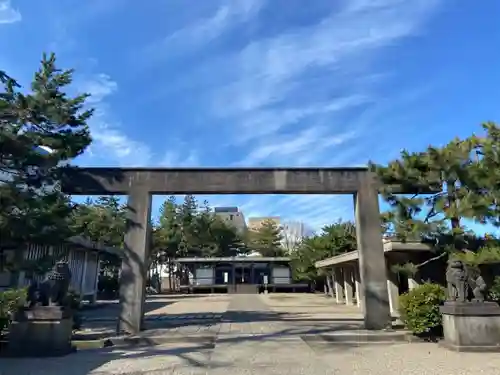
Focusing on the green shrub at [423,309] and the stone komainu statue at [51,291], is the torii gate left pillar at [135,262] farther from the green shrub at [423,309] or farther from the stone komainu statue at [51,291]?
the green shrub at [423,309]

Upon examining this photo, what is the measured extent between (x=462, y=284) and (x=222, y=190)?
5.85 metres

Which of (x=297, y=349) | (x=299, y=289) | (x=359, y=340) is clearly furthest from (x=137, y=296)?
(x=299, y=289)

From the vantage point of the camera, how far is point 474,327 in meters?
7.43

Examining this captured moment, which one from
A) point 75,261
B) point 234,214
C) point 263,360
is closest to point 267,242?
point 234,214

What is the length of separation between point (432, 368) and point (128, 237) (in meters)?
7.25

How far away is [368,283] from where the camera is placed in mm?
9672

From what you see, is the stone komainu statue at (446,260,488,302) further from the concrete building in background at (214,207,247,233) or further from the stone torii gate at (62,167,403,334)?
the concrete building in background at (214,207,247,233)

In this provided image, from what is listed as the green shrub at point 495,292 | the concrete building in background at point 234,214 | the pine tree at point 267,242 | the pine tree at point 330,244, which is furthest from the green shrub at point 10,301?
the concrete building in background at point 234,214

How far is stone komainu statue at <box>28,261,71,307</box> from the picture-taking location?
7.58 m

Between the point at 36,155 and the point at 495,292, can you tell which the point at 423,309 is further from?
the point at 36,155

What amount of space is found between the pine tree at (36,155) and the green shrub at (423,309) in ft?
28.8

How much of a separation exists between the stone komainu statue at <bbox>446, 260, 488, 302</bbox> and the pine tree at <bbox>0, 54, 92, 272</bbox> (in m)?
9.42

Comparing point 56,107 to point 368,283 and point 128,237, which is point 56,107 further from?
point 368,283

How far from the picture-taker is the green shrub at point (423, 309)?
8.32 metres
